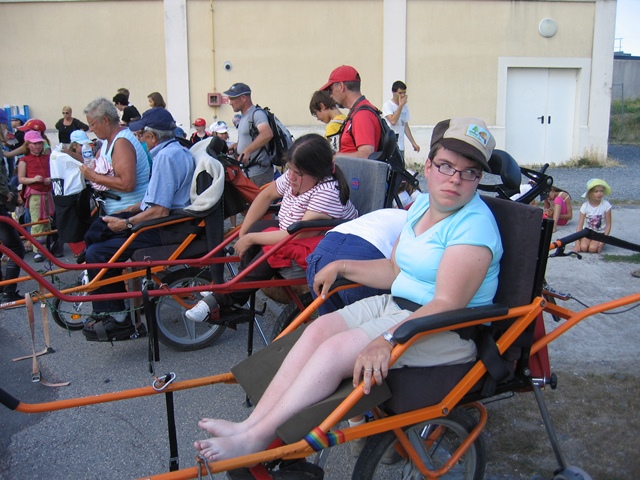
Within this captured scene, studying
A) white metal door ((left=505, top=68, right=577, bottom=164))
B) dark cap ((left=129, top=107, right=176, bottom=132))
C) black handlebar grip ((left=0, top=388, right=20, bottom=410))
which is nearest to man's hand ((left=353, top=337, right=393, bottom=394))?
black handlebar grip ((left=0, top=388, right=20, bottom=410))

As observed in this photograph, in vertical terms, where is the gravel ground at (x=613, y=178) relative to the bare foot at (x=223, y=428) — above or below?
below

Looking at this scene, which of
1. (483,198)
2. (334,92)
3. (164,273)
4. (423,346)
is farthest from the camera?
(334,92)

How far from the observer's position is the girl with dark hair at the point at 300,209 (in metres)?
4.07

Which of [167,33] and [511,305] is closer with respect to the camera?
[511,305]

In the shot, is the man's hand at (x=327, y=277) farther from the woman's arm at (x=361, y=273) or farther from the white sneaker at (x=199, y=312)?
the white sneaker at (x=199, y=312)

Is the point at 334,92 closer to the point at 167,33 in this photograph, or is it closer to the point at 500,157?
the point at 500,157

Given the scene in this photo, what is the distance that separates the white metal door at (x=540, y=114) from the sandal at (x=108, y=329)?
537 inches

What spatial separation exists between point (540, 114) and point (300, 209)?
45.8 feet

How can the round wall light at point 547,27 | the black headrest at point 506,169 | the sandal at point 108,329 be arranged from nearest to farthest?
the black headrest at point 506,169 < the sandal at point 108,329 < the round wall light at point 547,27

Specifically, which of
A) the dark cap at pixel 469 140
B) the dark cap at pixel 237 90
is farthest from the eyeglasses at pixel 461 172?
the dark cap at pixel 237 90

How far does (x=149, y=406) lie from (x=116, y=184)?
1886mm

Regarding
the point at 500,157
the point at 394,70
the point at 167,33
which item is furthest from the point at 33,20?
the point at 500,157

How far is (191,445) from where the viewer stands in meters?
3.51

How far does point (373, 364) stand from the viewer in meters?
2.29
